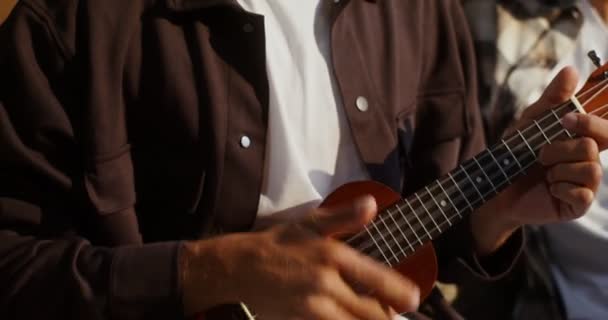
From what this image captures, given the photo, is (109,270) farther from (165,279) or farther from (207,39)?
(207,39)

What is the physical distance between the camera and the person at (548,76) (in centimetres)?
103

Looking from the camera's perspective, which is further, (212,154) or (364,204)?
(212,154)

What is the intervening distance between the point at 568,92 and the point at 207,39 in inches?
15.3

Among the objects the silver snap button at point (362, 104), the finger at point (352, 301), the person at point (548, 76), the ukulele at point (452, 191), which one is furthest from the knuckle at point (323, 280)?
the person at point (548, 76)

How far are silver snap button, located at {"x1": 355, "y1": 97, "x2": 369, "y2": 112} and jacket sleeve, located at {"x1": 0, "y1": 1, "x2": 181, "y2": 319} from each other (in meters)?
0.26

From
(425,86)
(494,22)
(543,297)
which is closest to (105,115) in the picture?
(425,86)

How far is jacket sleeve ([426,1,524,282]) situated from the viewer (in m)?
0.90

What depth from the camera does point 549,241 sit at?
3.57ft

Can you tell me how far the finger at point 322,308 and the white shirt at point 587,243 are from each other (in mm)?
532

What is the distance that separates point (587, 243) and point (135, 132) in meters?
0.67

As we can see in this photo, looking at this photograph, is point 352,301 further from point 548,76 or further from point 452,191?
point 548,76

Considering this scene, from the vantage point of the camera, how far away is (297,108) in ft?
2.56

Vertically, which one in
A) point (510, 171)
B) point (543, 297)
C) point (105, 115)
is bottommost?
point (543, 297)

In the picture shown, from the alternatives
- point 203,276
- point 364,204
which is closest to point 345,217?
point 364,204
